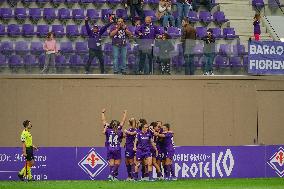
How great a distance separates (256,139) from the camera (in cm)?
3444

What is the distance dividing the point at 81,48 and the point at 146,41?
2226 mm

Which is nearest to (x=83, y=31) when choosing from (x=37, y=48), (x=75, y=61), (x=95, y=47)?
(x=95, y=47)

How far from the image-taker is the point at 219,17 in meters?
38.0

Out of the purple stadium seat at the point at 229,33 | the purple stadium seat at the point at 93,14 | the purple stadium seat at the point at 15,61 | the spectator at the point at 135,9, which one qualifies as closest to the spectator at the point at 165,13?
the spectator at the point at 135,9

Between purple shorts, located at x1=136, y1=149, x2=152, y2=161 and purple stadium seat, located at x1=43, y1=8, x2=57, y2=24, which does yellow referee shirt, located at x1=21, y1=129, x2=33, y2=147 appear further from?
purple stadium seat, located at x1=43, y1=8, x2=57, y2=24

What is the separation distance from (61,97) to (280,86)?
→ 8.03m

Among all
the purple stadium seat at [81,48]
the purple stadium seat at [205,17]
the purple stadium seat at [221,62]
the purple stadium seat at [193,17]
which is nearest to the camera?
Result: the purple stadium seat at [81,48]

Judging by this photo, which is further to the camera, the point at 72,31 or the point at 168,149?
the point at 72,31

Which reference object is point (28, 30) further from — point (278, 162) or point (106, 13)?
point (278, 162)

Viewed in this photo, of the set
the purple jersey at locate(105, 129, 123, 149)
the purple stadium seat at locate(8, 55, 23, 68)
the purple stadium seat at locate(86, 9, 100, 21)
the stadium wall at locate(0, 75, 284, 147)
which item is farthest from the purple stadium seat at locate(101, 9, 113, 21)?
the purple jersey at locate(105, 129, 123, 149)

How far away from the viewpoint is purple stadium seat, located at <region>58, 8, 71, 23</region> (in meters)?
36.9

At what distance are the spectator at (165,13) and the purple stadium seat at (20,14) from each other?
5323 mm

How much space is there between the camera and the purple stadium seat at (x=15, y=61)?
31.6 m

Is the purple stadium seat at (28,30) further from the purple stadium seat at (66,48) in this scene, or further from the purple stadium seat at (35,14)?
the purple stadium seat at (66,48)
